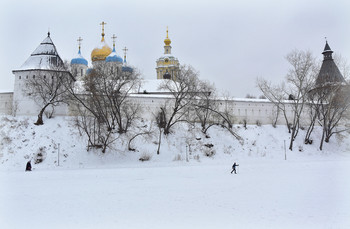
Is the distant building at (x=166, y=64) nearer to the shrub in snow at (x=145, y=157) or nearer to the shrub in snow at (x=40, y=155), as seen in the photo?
the shrub in snow at (x=145, y=157)

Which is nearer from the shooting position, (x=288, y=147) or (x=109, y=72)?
(x=109, y=72)

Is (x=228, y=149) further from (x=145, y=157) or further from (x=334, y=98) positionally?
(x=334, y=98)

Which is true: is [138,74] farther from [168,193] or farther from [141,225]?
[141,225]

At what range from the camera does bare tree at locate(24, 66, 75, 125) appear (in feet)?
89.4

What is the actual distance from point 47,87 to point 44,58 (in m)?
3.86

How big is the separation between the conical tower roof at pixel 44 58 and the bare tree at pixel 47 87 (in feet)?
2.85

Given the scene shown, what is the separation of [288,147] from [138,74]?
1775 centimetres

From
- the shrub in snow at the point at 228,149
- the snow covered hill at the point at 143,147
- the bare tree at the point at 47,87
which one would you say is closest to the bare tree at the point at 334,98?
the snow covered hill at the point at 143,147

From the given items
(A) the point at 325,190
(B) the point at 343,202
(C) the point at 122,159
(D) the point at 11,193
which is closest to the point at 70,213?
(D) the point at 11,193

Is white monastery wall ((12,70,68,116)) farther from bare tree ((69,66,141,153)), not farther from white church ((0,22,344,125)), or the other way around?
bare tree ((69,66,141,153))

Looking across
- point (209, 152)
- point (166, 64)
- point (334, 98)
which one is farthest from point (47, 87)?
point (166, 64)

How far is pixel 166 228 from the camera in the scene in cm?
643

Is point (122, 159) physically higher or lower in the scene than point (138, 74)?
lower

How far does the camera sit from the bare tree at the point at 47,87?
27234 millimetres
